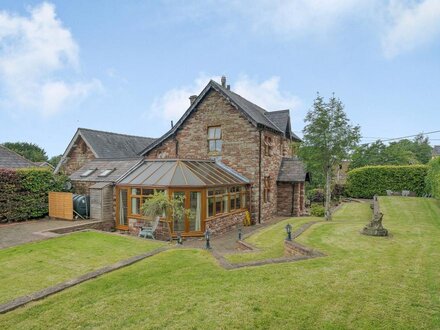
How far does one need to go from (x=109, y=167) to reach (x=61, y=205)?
3804 millimetres

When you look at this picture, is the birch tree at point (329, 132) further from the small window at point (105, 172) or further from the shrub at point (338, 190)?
the shrub at point (338, 190)

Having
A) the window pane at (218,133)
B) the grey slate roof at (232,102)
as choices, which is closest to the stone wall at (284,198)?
the grey slate roof at (232,102)

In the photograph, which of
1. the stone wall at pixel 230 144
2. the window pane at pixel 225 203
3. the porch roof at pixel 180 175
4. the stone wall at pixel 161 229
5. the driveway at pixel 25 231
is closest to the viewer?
the driveway at pixel 25 231

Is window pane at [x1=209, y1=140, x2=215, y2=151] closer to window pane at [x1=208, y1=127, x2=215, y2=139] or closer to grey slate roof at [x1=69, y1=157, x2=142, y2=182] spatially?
window pane at [x1=208, y1=127, x2=215, y2=139]

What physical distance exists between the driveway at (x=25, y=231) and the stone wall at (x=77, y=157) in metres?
9.02

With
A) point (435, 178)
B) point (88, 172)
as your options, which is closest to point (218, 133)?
point (88, 172)

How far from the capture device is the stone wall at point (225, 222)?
14.8 m

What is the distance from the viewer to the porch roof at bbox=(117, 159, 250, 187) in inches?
570

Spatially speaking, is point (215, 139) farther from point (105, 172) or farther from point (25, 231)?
point (25, 231)

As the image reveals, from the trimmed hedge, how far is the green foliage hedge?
28338 mm

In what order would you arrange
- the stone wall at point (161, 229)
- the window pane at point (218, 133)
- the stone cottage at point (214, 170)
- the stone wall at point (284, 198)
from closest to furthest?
the stone wall at point (161, 229), the stone cottage at point (214, 170), the window pane at point (218, 133), the stone wall at point (284, 198)

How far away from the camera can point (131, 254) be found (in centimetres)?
990

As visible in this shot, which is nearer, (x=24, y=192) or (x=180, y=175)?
(x=180, y=175)

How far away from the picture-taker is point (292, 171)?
70.9ft
